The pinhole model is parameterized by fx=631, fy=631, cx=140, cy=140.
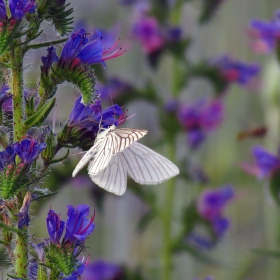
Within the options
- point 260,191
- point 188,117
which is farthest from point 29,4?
point 260,191

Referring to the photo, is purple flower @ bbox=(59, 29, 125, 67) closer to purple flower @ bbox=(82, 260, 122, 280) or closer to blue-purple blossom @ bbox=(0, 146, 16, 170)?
blue-purple blossom @ bbox=(0, 146, 16, 170)

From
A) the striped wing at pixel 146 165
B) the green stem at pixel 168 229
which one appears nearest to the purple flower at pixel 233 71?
the green stem at pixel 168 229

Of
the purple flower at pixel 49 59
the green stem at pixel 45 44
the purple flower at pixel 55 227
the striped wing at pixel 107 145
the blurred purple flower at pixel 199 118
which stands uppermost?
the blurred purple flower at pixel 199 118

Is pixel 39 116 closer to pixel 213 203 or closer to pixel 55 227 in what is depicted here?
pixel 55 227

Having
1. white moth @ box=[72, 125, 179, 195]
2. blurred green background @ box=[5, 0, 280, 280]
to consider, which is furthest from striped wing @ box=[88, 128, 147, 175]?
blurred green background @ box=[5, 0, 280, 280]

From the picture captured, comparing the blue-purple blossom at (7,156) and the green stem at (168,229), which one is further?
the green stem at (168,229)

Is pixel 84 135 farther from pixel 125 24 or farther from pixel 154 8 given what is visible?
pixel 125 24

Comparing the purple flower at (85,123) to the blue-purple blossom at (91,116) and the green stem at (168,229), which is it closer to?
the blue-purple blossom at (91,116)
